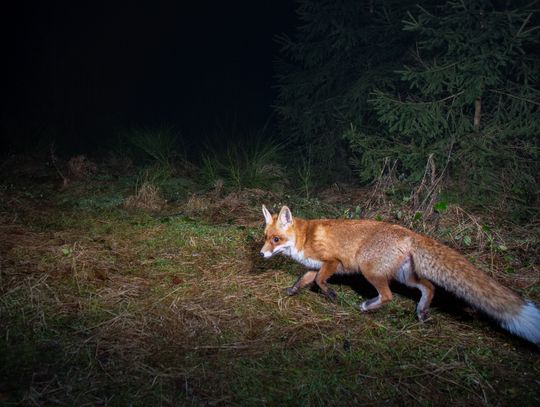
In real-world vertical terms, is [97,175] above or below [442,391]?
below

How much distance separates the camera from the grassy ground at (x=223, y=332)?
260 centimetres

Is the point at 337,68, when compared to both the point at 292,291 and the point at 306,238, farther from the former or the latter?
the point at 292,291

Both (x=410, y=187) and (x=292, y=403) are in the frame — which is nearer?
(x=292, y=403)

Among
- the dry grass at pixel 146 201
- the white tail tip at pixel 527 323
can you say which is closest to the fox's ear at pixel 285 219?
the white tail tip at pixel 527 323

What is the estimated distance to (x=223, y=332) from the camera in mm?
3262

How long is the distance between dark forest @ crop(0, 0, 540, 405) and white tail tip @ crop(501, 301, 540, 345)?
0.04 feet

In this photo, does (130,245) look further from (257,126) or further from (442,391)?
(257,126)

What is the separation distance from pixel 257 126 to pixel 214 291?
11024mm

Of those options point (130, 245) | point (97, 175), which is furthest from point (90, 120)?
point (130, 245)

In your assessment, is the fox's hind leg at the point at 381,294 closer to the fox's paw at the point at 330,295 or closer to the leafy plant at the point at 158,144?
the fox's paw at the point at 330,295

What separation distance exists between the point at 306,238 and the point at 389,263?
82 centimetres

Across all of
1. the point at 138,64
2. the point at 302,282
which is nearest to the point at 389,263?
the point at 302,282

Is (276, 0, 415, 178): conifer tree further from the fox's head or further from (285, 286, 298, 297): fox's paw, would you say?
(285, 286, 298, 297): fox's paw

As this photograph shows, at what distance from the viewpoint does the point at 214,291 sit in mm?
3926
